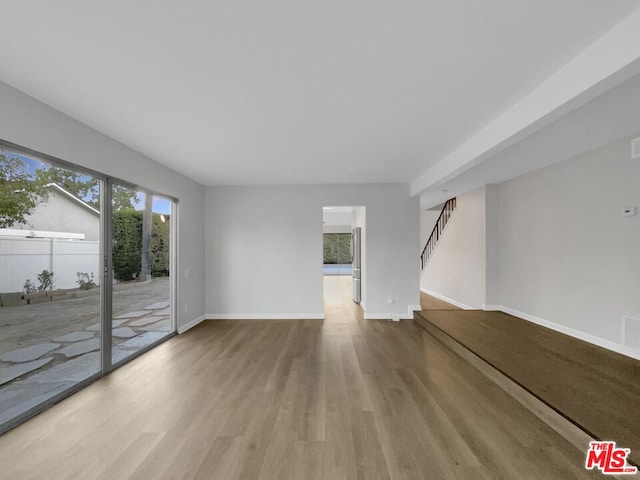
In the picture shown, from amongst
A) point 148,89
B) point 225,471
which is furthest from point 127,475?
point 148,89

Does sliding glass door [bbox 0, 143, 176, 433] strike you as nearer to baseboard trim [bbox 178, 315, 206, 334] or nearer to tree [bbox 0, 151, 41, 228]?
tree [bbox 0, 151, 41, 228]

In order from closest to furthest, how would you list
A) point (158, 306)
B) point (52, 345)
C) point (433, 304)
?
point (52, 345) → point (158, 306) → point (433, 304)

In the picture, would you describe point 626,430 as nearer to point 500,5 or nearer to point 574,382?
point 574,382

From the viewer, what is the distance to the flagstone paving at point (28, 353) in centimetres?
208

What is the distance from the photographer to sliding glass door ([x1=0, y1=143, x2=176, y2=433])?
6.85 feet

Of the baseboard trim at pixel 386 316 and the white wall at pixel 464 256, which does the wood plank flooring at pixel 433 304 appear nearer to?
the white wall at pixel 464 256

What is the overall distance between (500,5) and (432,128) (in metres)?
1.40

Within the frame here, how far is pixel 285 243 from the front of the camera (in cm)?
516

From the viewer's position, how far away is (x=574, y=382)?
2.39 m

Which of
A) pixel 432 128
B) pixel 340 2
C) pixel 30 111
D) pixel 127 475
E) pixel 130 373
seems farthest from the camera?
pixel 130 373

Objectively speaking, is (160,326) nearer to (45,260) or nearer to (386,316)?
(45,260)

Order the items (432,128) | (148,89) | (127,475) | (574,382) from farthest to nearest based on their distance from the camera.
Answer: (432,128) < (574,382) < (148,89) < (127,475)

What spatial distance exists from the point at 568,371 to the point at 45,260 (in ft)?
Result: 16.8

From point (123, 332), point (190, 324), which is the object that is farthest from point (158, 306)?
point (190, 324)
